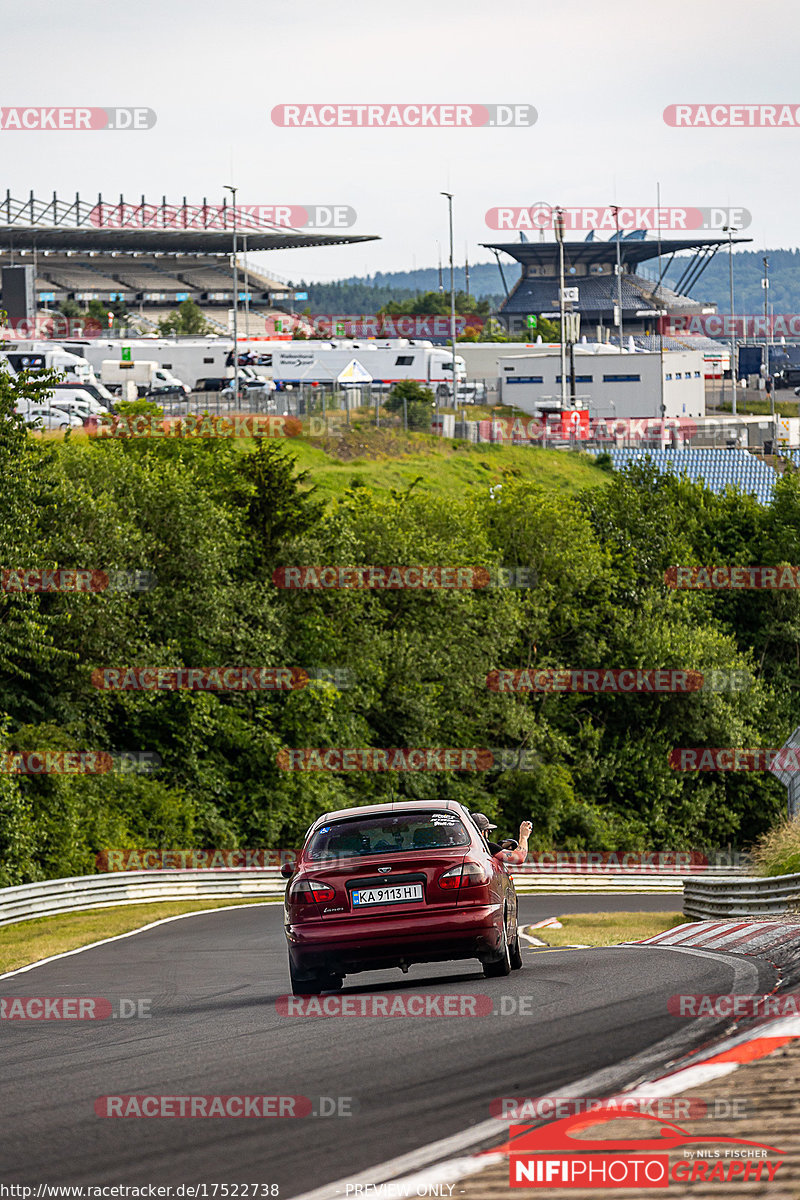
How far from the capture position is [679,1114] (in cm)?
539

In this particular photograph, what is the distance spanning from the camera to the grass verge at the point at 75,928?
736 inches

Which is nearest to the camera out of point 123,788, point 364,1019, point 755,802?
point 364,1019

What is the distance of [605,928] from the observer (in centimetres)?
2114

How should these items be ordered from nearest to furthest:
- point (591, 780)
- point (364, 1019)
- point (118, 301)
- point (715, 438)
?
point (364, 1019) < point (591, 780) < point (715, 438) < point (118, 301)

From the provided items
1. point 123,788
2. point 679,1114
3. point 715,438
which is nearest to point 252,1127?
point 679,1114

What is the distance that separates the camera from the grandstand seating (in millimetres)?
71375

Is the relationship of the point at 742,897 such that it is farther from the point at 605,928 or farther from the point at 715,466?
the point at 715,466

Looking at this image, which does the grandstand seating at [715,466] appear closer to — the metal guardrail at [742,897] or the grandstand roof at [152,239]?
the metal guardrail at [742,897]

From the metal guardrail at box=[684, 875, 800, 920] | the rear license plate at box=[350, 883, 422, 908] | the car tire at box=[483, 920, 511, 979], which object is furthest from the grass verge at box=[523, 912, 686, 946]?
the rear license plate at box=[350, 883, 422, 908]

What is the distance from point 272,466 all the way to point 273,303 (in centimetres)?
11982

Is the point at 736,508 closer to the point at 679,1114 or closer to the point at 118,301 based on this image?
the point at 679,1114

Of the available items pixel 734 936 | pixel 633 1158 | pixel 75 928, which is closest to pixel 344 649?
pixel 75 928

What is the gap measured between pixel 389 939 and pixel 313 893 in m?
0.62

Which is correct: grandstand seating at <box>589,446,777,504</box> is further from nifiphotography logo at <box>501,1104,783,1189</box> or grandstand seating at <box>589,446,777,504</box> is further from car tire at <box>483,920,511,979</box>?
nifiphotography logo at <box>501,1104,783,1189</box>
